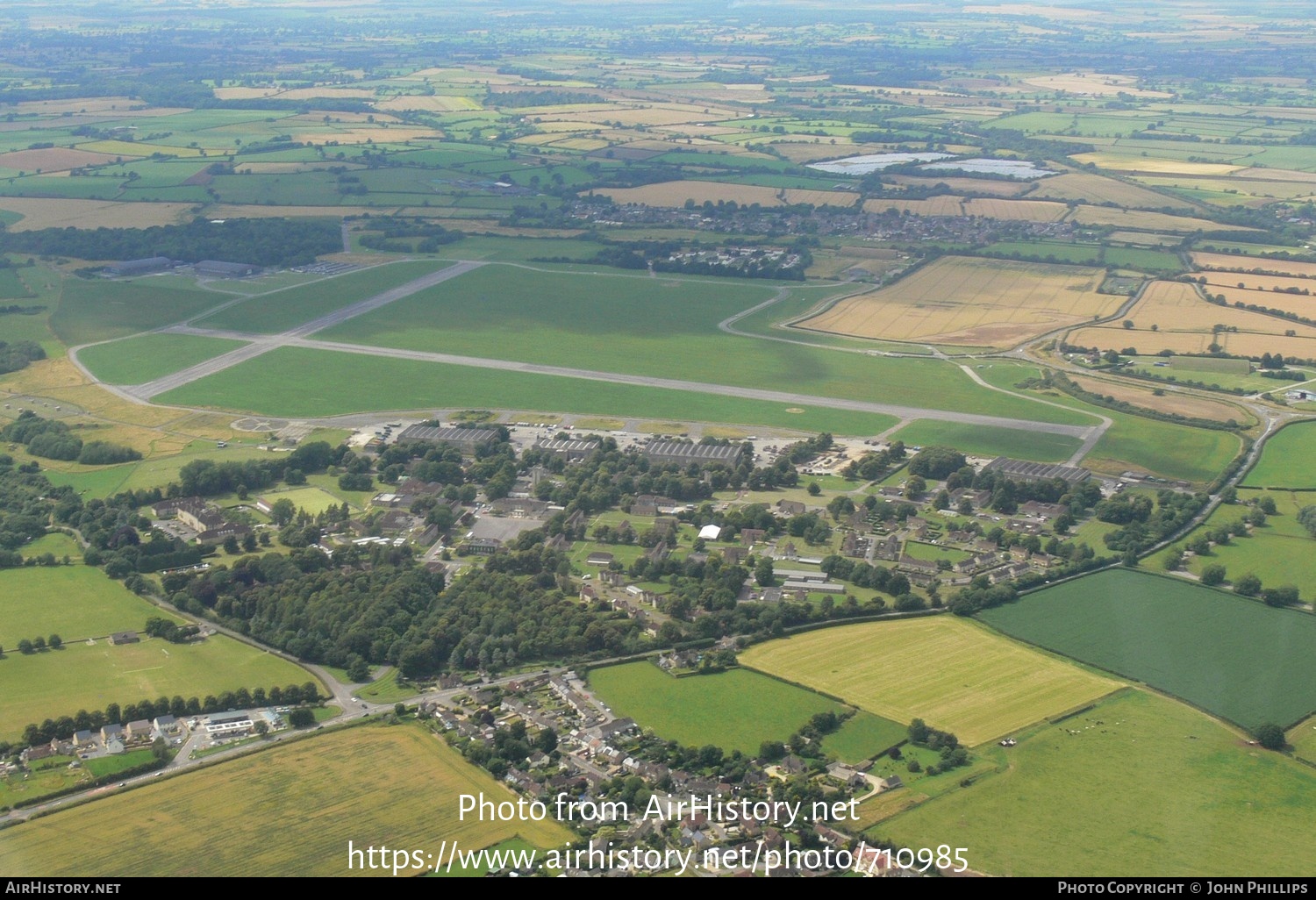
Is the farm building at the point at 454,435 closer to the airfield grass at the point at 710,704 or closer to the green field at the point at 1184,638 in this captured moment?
the airfield grass at the point at 710,704

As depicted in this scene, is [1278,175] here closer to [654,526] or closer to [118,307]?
[654,526]

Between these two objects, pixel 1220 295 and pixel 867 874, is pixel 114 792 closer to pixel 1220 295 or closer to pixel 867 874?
pixel 867 874

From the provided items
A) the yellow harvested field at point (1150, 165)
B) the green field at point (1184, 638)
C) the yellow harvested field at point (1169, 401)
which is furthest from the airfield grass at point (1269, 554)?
the yellow harvested field at point (1150, 165)

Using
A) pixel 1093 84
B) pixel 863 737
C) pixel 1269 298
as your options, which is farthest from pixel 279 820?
pixel 1093 84

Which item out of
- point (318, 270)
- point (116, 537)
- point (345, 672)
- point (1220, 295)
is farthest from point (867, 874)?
point (318, 270)

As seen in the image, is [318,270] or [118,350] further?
[318,270]
